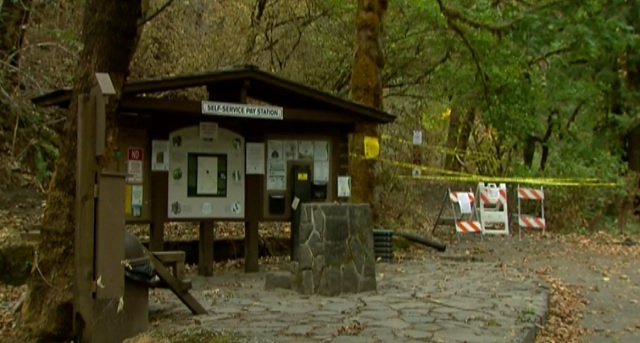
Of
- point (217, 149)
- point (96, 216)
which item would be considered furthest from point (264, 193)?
point (96, 216)

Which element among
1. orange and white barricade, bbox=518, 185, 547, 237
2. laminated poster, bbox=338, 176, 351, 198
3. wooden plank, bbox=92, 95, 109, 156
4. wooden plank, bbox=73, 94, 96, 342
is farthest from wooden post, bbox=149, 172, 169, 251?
orange and white barricade, bbox=518, 185, 547, 237

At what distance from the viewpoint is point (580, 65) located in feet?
81.8

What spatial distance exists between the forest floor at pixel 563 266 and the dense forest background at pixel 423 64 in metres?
1.19

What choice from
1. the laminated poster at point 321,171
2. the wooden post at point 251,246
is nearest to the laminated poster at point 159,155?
the wooden post at point 251,246

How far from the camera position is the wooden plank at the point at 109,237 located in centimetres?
611

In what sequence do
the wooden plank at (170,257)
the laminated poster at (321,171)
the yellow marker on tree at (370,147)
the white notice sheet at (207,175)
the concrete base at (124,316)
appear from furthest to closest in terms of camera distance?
the yellow marker on tree at (370,147) < the laminated poster at (321,171) < the white notice sheet at (207,175) < the wooden plank at (170,257) < the concrete base at (124,316)

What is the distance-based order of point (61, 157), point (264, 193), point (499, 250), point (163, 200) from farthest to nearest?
point (499, 250)
point (264, 193)
point (163, 200)
point (61, 157)

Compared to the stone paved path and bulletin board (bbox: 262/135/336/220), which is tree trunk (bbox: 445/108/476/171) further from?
bulletin board (bbox: 262/135/336/220)

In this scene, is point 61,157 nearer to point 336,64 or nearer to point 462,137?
point 336,64

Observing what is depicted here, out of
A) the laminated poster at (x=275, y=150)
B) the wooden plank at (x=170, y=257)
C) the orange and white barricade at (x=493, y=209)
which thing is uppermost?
the laminated poster at (x=275, y=150)

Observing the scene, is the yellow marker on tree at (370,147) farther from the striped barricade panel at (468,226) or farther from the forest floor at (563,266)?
the striped barricade panel at (468,226)

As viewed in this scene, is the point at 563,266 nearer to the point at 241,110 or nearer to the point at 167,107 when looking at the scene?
the point at 241,110

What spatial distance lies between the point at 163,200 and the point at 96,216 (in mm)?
5093

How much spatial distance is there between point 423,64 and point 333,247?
1244 cm
